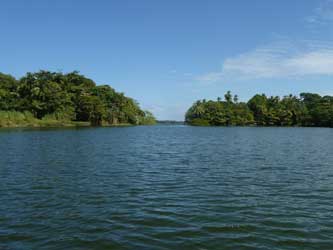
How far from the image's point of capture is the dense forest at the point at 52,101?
113 metres

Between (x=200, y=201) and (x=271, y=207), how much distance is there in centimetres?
318

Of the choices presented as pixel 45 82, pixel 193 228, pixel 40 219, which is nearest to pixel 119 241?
pixel 193 228

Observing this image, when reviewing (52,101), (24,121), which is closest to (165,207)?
(24,121)

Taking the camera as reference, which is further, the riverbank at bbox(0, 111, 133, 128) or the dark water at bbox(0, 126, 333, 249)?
the riverbank at bbox(0, 111, 133, 128)

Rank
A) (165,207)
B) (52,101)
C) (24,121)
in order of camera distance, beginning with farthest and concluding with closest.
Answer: (52,101), (24,121), (165,207)

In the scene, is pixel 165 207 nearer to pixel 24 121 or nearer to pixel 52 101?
pixel 24 121

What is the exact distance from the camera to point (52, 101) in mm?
122062

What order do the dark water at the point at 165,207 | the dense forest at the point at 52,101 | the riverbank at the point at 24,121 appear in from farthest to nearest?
the dense forest at the point at 52,101
the riverbank at the point at 24,121
the dark water at the point at 165,207

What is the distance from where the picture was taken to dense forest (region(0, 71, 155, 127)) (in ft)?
372

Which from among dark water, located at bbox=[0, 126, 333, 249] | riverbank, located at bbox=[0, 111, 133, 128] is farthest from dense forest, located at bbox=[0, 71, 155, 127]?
dark water, located at bbox=[0, 126, 333, 249]

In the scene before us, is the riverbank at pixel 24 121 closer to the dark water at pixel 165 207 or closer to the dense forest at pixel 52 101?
the dense forest at pixel 52 101

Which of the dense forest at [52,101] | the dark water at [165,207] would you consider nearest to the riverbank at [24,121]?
the dense forest at [52,101]

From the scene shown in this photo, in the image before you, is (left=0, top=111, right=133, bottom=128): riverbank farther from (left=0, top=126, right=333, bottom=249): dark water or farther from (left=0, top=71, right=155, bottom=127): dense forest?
(left=0, top=126, right=333, bottom=249): dark water

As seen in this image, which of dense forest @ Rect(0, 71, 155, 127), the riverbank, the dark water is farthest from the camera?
dense forest @ Rect(0, 71, 155, 127)
